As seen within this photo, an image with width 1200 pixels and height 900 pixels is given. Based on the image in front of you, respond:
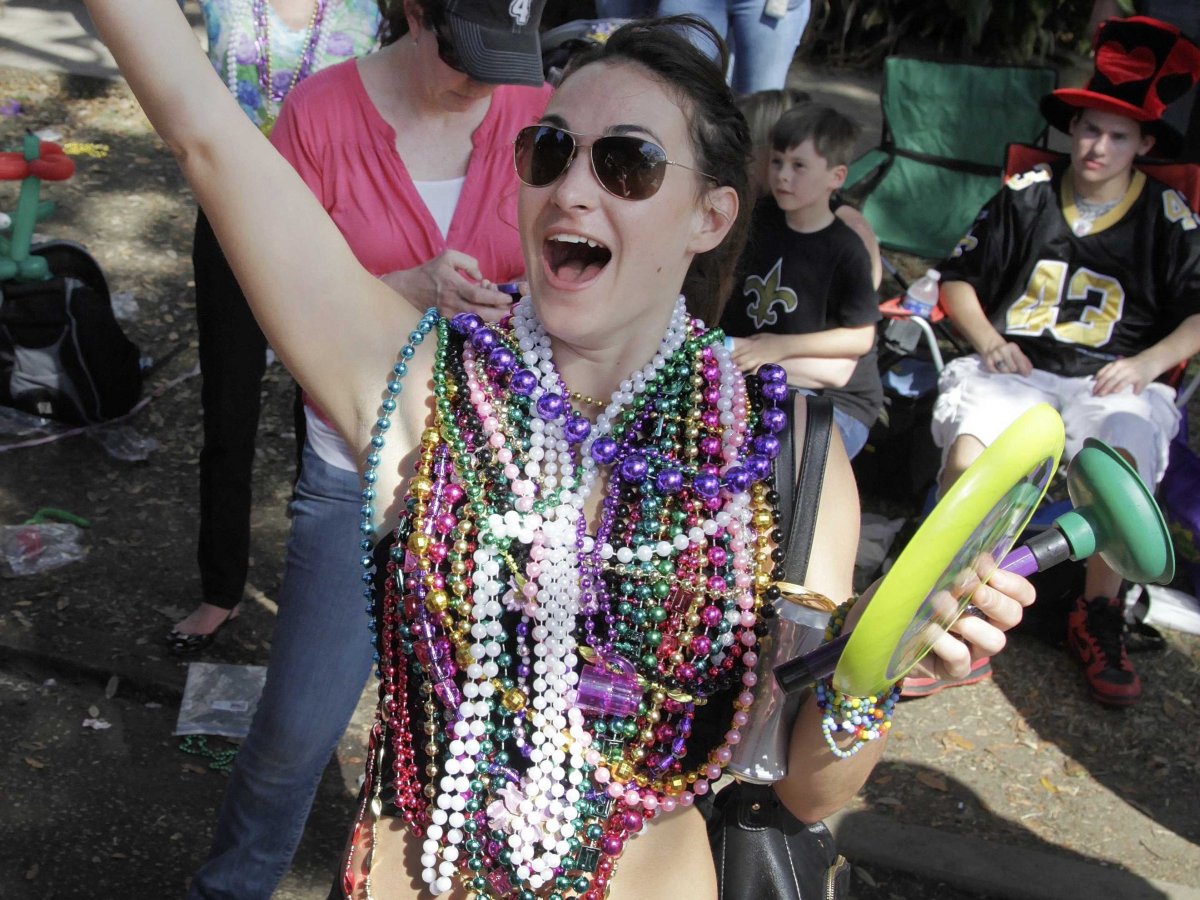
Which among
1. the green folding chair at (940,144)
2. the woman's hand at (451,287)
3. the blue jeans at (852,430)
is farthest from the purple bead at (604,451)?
the green folding chair at (940,144)

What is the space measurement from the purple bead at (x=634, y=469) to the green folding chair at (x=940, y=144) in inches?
184

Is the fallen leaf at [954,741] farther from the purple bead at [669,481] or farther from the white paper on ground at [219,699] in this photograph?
the purple bead at [669,481]

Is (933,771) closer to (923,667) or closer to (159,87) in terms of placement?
(923,667)

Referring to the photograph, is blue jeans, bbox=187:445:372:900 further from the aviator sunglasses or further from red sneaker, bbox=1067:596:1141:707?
red sneaker, bbox=1067:596:1141:707

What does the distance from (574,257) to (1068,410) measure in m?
3.08

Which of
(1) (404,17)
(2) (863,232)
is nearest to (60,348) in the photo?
(1) (404,17)

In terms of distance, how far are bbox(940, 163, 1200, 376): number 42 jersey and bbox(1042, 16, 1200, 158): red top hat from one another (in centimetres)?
28

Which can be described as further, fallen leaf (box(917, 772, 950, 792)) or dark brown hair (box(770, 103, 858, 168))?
dark brown hair (box(770, 103, 858, 168))

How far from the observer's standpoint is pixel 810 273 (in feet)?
14.4

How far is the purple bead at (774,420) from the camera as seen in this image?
191cm

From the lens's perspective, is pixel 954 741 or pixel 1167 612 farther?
pixel 1167 612

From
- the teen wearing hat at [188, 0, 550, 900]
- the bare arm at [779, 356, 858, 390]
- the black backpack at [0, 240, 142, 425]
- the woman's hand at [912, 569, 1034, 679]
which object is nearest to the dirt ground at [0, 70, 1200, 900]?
the black backpack at [0, 240, 142, 425]

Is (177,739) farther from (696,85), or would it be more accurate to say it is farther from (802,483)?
(696,85)

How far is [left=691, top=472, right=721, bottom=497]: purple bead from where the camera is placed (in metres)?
1.85
